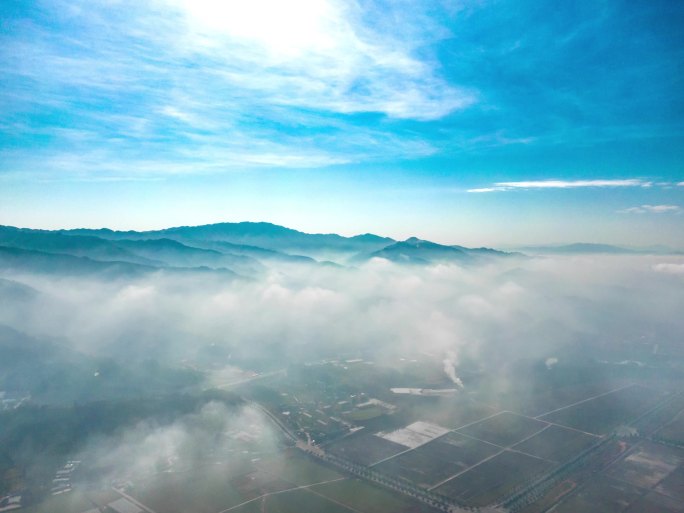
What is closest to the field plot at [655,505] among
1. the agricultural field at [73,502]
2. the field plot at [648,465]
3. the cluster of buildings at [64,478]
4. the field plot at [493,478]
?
the field plot at [648,465]

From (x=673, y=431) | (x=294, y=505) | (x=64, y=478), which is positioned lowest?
(x=294, y=505)

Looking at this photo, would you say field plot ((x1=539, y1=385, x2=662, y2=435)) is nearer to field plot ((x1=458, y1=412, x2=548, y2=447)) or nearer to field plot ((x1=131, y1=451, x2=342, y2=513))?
field plot ((x1=458, y1=412, x2=548, y2=447))

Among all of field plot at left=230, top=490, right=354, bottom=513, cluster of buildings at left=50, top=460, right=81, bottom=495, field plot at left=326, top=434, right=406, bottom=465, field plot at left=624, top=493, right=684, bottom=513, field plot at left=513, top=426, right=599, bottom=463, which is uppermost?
field plot at left=624, top=493, right=684, bottom=513

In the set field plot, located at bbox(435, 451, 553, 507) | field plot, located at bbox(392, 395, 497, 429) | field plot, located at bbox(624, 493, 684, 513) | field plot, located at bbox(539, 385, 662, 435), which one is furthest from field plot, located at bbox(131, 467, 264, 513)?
field plot, located at bbox(539, 385, 662, 435)

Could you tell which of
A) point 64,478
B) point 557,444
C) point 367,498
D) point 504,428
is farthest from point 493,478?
point 64,478

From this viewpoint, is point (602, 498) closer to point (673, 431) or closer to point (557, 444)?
point (557, 444)
